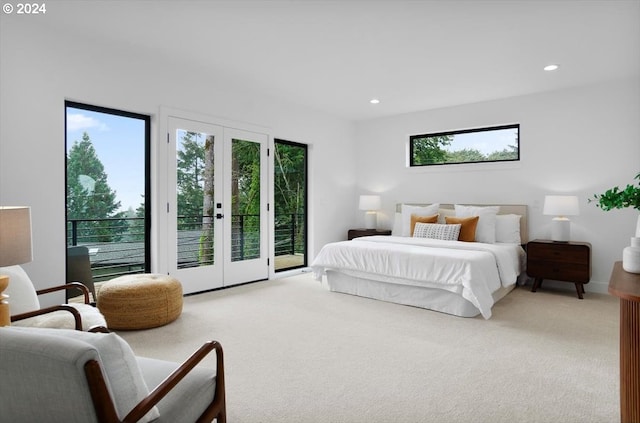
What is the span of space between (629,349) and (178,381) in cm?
183

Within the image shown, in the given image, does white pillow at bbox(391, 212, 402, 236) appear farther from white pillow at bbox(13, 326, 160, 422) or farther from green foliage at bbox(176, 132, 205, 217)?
white pillow at bbox(13, 326, 160, 422)

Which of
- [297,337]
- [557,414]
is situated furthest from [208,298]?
[557,414]

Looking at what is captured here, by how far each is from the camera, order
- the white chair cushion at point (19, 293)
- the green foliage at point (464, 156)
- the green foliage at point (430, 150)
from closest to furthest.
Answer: the white chair cushion at point (19, 293) → the green foliage at point (464, 156) → the green foliage at point (430, 150)

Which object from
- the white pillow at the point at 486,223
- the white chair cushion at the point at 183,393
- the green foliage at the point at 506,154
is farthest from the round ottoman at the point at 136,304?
the green foliage at the point at 506,154

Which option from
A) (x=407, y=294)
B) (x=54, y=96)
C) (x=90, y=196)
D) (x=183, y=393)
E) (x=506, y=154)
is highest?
(x=54, y=96)

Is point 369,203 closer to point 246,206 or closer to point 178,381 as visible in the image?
point 246,206

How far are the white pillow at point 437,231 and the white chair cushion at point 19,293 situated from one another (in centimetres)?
440

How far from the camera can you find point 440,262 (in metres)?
3.82

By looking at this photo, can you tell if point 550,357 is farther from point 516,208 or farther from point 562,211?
point 516,208

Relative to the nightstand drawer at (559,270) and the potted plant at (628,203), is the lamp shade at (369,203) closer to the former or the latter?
the nightstand drawer at (559,270)

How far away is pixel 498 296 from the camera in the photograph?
4.23 m

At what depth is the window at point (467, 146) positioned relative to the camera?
558 centimetres

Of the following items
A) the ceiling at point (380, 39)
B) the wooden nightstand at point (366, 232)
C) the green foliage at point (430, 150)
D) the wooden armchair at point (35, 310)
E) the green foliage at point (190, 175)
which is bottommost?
the wooden armchair at point (35, 310)

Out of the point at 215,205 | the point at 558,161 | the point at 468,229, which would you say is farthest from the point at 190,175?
the point at 558,161
